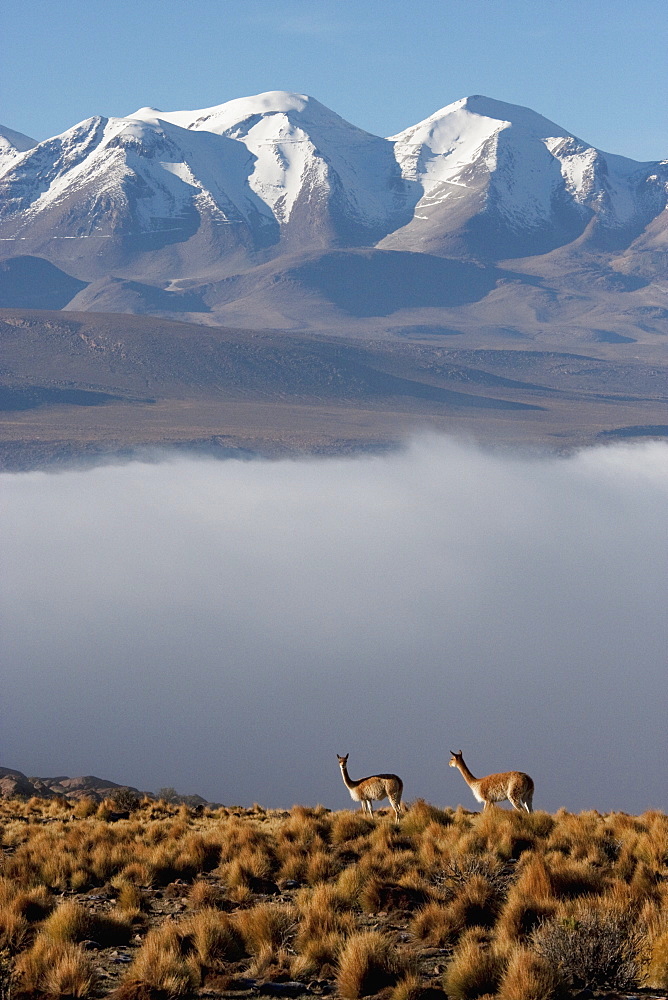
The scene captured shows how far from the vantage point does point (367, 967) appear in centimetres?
1103

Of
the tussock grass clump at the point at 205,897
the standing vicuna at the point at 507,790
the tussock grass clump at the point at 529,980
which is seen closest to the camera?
the tussock grass clump at the point at 529,980

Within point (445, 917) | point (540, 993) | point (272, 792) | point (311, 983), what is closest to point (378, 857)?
point (445, 917)

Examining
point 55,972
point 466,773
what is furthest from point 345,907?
point 466,773

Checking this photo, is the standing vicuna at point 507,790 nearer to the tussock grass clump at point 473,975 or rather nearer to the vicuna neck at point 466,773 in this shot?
the vicuna neck at point 466,773

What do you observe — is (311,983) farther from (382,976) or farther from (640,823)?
(640,823)

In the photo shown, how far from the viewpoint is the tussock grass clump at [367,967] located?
35.9 feet

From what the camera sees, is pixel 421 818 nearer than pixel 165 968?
No

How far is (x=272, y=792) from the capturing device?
183000 mm

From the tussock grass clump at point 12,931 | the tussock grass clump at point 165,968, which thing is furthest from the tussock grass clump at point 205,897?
the tussock grass clump at point 12,931

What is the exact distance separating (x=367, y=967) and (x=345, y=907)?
2.35 meters

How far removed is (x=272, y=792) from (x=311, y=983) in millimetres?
176802

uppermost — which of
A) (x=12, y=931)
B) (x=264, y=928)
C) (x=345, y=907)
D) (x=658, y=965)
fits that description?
(x=658, y=965)

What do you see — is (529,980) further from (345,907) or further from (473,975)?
(345,907)

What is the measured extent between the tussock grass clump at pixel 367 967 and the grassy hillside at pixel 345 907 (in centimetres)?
2
